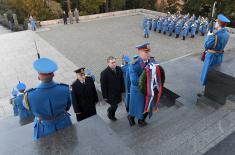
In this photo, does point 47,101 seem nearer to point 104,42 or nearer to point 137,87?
point 137,87

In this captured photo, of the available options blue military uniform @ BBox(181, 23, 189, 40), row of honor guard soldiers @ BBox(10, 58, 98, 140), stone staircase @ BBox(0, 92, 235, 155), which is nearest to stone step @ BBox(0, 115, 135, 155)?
stone staircase @ BBox(0, 92, 235, 155)

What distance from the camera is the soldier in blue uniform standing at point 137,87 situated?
12.1ft

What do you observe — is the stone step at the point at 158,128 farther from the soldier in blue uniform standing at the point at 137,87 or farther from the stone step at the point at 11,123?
the stone step at the point at 11,123

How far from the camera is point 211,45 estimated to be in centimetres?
468

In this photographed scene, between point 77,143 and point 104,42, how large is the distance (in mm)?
11432

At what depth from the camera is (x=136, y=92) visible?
13.3 ft

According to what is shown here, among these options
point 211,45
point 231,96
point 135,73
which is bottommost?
point 231,96

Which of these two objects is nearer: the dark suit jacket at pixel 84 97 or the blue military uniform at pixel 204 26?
the dark suit jacket at pixel 84 97

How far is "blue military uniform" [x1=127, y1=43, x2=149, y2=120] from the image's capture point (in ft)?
12.5

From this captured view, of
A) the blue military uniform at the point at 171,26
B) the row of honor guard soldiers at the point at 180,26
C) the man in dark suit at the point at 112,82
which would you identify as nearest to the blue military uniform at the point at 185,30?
the row of honor guard soldiers at the point at 180,26

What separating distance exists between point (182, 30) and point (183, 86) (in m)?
8.77

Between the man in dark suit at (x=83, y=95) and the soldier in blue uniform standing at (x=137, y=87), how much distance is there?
729 mm

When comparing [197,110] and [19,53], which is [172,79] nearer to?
[197,110]

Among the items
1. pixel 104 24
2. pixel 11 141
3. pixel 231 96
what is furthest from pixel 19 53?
pixel 231 96
